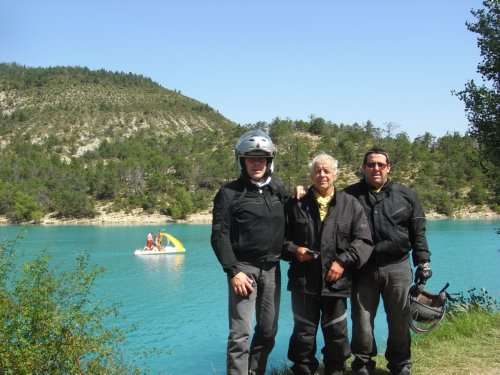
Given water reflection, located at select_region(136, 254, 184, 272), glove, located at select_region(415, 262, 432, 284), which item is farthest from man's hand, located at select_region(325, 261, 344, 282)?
water reflection, located at select_region(136, 254, 184, 272)

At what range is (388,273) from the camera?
4465mm

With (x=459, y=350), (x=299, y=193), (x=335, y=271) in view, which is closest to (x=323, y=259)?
(x=335, y=271)

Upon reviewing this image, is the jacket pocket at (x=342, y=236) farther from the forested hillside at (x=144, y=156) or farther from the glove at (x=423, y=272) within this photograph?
the forested hillside at (x=144, y=156)

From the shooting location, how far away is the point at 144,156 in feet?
301

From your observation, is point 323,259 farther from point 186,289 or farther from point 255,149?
point 186,289

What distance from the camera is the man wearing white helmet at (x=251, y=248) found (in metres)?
4.01

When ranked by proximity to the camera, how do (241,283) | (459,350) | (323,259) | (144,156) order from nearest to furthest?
(241,283)
(323,259)
(459,350)
(144,156)

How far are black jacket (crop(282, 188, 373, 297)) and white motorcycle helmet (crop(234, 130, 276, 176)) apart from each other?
0.44m

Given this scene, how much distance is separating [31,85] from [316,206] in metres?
162

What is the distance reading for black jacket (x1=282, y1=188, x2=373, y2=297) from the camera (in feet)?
13.7

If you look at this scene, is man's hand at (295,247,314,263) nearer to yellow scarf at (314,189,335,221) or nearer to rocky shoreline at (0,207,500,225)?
yellow scarf at (314,189,335,221)

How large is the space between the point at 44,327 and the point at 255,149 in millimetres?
2910

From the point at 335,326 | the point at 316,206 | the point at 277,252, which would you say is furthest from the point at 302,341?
the point at 316,206

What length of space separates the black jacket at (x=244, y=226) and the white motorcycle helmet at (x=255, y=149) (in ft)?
0.84
